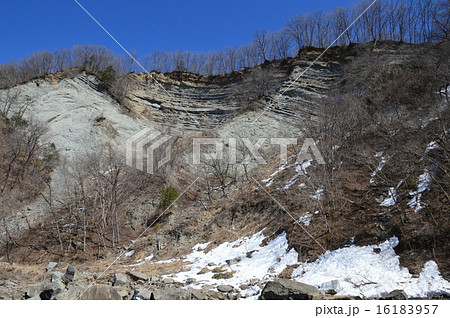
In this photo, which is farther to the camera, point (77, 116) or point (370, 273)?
point (77, 116)

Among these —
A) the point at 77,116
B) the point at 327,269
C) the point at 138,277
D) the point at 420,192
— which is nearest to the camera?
the point at 327,269

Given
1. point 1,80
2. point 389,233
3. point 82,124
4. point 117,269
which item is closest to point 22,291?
point 117,269

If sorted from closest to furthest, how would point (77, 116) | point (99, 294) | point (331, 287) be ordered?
point (99, 294) → point (331, 287) → point (77, 116)

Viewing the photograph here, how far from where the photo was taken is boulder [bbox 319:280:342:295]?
933 centimetres

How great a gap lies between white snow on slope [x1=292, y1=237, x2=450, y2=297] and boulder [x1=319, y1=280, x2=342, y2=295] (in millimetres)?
145

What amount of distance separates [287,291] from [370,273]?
10.7ft

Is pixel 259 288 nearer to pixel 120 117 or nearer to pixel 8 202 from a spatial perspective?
pixel 8 202

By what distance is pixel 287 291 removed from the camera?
873 cm

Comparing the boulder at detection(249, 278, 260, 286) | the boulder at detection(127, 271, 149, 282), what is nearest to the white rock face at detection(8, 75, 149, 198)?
the boulder at detection(127, 271, 149, 282)

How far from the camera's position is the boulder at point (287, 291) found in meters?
8.62

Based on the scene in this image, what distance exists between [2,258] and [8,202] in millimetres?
3871

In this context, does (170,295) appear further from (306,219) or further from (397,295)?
(306,219)

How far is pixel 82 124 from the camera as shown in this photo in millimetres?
34625

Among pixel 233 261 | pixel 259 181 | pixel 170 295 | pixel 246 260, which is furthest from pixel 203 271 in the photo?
pixel 259 181
